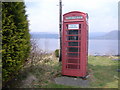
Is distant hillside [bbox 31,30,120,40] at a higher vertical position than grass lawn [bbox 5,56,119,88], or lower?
higher

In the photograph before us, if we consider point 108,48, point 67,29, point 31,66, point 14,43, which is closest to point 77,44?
point 67,29

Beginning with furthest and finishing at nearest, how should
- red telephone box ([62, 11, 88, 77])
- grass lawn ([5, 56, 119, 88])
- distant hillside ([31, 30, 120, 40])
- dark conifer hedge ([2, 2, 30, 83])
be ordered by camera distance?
distant hillside ([31, 30, 120, 40]) < red telephone box ([62, 11, 88, 77]) < grass lawn ([5, 56, 119, 88]) < dark conifer hedge ([2, 2, 30, 83])

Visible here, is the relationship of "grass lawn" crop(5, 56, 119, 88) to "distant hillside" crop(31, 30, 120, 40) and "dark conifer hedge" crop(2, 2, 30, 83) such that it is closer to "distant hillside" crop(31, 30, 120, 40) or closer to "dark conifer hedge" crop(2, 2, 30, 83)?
"dark conifer hedge" crop(2, 2, 30, 83)

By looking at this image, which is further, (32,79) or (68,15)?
(68,15)

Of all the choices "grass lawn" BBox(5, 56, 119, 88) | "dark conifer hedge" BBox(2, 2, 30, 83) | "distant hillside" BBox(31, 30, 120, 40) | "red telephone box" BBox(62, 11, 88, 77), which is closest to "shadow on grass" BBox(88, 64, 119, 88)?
"grass lawn" BBox(5, 56, 119, 88)

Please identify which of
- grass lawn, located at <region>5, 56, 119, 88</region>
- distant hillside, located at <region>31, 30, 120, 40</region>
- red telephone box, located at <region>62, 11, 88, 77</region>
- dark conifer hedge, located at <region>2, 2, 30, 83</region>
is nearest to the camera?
dark conifer hedge, located at <region>2, 2, 30, 83</region>

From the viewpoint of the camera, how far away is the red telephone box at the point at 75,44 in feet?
12.8

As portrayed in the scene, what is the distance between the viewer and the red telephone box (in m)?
3.91

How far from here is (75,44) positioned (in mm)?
4031

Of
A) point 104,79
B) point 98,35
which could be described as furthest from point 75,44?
point 98,35

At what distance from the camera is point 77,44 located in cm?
400

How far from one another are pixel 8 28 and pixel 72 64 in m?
2.38

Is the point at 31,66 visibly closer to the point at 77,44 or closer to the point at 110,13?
the point at 77,44

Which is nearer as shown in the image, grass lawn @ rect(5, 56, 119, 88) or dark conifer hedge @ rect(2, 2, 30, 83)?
dark conifer hedge @ rect(2, 2, 30, 83)
